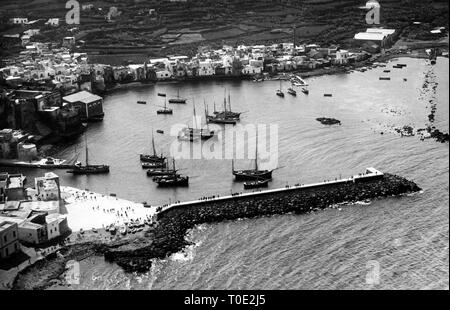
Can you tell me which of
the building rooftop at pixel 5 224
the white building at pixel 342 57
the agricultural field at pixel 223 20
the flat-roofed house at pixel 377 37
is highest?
the agricultural field at pixel 223 20

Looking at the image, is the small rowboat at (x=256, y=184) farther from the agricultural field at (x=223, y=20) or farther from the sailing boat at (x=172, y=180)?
the agricultural field at (x=223, y=20)

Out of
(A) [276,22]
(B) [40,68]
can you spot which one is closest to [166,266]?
(B) [40,68]

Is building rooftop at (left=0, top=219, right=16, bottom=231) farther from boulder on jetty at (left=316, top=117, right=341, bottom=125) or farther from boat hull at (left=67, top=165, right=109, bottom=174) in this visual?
boulder on jetty at (left=316, top=117, right=341, bottom=125)

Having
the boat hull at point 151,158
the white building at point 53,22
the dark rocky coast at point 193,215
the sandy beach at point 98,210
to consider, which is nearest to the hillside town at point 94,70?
the white building at point 53,22

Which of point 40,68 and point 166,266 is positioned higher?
point 40,68

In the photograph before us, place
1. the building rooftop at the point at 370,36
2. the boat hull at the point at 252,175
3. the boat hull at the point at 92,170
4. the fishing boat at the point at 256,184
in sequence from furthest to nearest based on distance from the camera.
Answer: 1. the building rooftop at the point at 370,36
2. the boat hull at the point at 92,170
3. the boat hull at the point at 252,175
4. the fishing boat at the point at 256,184
